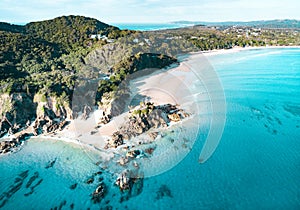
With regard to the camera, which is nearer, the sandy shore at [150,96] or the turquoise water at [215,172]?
the turquoise water at [215,172]

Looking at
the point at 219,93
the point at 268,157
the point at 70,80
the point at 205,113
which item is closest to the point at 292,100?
the point at 219,93

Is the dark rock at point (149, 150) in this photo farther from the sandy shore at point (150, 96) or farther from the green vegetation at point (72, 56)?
the green vegetation at point (72, 56)

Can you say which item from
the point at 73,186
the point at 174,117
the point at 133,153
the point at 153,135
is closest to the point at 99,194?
the point at 73,186

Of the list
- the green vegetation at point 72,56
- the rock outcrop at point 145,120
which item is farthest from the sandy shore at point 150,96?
the green vegetation at point 72,56

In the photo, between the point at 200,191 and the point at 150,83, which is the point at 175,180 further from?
the point at 150,83

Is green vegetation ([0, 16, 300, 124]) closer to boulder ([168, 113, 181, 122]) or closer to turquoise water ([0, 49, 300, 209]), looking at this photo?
boulder ([168, 113, 181, 122])

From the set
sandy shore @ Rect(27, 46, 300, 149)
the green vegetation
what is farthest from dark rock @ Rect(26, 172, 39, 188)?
the green vegetation

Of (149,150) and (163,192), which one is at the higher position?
(149,150)

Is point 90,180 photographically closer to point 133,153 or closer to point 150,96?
point 133,153
